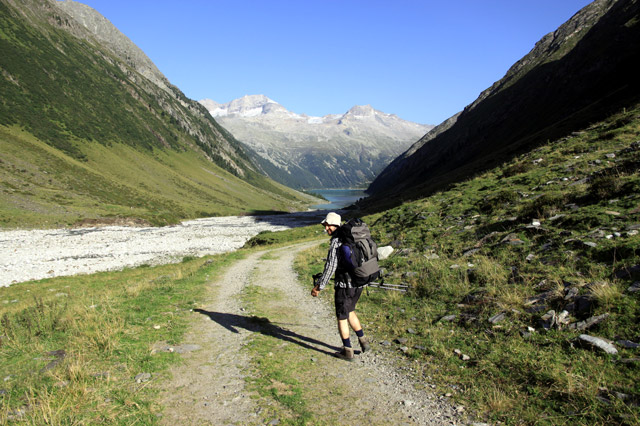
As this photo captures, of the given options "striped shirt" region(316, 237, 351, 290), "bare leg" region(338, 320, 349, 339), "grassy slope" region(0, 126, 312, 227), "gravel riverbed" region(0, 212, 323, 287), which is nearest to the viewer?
"bare leg" region(338, 320, 349, 339)

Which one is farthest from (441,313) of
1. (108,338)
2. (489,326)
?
(108,338)

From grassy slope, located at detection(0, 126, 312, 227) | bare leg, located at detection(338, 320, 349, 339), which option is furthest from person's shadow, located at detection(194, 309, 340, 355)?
grassy slope, located at detection(0, 126, 312, 227)

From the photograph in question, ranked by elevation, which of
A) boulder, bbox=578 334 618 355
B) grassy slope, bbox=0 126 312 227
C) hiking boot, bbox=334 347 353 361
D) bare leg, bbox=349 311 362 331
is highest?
grassy slope, bbox=0 126 312 227

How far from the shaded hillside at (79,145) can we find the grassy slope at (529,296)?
70712mm

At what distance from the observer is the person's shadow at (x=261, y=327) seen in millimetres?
9195

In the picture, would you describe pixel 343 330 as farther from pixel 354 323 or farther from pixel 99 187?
pixel 99 187

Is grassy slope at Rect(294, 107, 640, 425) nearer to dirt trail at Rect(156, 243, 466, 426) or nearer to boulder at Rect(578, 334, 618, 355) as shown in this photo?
boulder at Rect(578, 334, 618, 355)

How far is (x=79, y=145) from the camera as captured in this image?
11781 cm

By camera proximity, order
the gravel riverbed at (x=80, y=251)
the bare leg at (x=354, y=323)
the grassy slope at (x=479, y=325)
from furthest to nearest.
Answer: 1. the gravel riverbed at (x=80, y=251)
2. the bare leg at (x=354, y=323)
3. the grassy slope at (x=479, y=325)

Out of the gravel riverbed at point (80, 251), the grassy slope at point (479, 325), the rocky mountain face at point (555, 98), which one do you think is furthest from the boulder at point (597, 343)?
the rocky mountain face at point (555, 98)

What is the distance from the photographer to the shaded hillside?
76.0 metres

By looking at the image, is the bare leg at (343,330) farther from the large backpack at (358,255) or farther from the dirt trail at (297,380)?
the large backpack at (358,255)

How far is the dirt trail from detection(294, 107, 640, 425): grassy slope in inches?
32.4

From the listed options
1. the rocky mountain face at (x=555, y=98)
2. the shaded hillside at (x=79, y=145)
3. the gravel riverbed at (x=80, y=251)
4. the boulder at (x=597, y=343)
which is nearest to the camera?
the boulder at (x=597, y=343)
